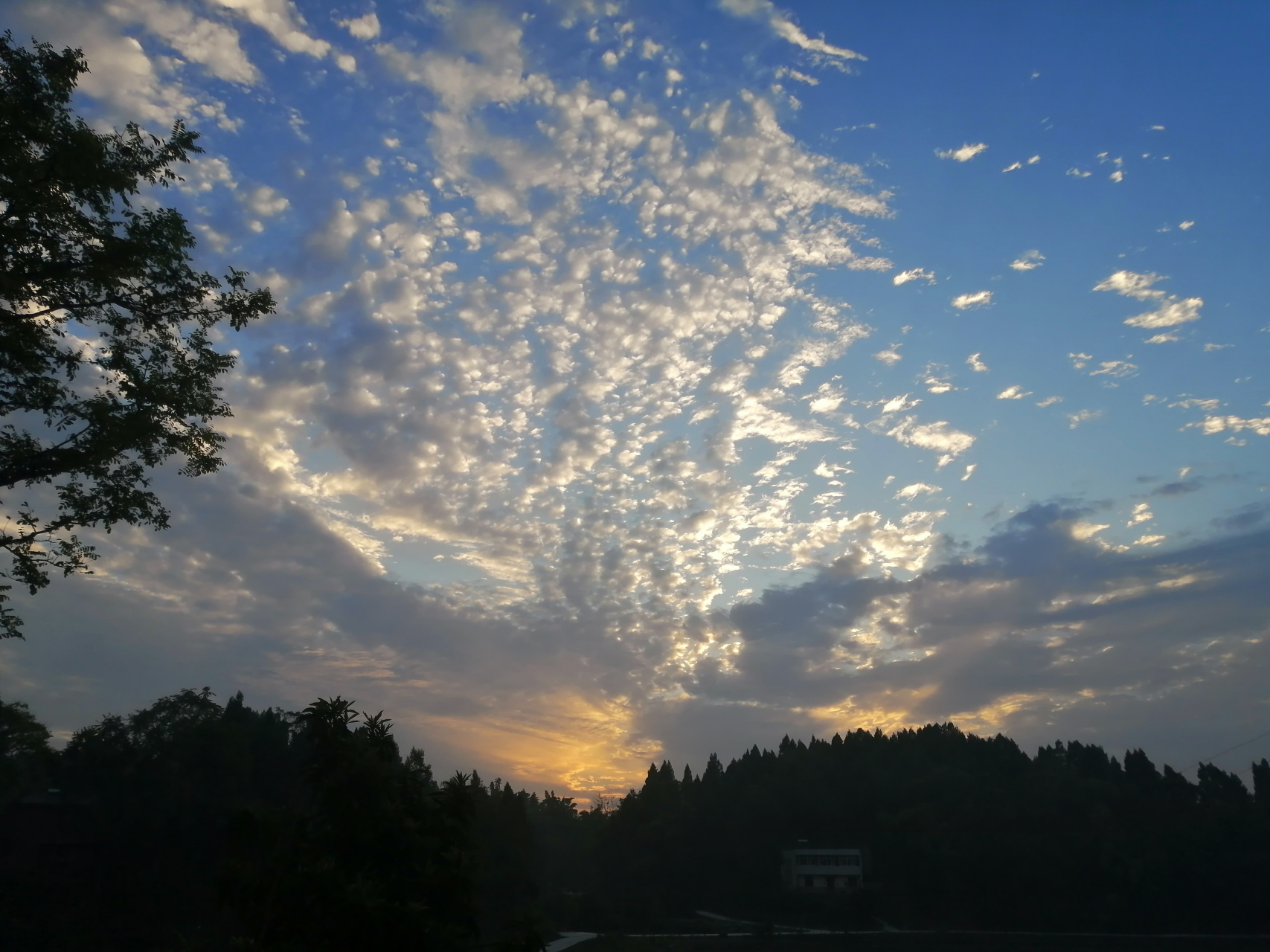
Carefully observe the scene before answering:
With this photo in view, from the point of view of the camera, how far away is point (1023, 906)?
73188 mm

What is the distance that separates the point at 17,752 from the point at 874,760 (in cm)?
8236

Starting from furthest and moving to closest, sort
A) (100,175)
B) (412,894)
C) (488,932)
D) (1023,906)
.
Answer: (1023,906) < (488,932) < (100,175) < (412,894)

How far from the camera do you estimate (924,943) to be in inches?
2108

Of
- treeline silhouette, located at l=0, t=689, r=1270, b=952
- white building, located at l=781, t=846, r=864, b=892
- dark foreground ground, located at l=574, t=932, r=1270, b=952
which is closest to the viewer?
treeline silhouette, located at l=0, t=689, r=1270, b=952

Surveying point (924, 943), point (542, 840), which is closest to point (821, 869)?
point (924, 943)

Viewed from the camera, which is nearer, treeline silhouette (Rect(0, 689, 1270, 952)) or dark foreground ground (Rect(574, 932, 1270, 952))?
treeline silhouette (Rect(0, 689, 1270, 952))

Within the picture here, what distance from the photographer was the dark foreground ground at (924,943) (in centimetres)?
4956

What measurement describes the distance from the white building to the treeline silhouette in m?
1.64

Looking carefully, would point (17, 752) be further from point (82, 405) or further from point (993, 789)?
point (993, 789)

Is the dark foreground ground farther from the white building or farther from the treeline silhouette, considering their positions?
the white building

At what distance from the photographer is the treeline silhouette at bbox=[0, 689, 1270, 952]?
369 inches

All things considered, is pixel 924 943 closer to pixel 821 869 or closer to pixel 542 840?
pixel 821 869

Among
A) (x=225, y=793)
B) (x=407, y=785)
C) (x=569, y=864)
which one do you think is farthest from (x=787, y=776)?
(x=407, y=785)

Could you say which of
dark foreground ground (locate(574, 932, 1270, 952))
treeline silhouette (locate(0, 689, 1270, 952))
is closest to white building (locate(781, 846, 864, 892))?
treeline silhouette (locate(0, 689, 1270, 952))
